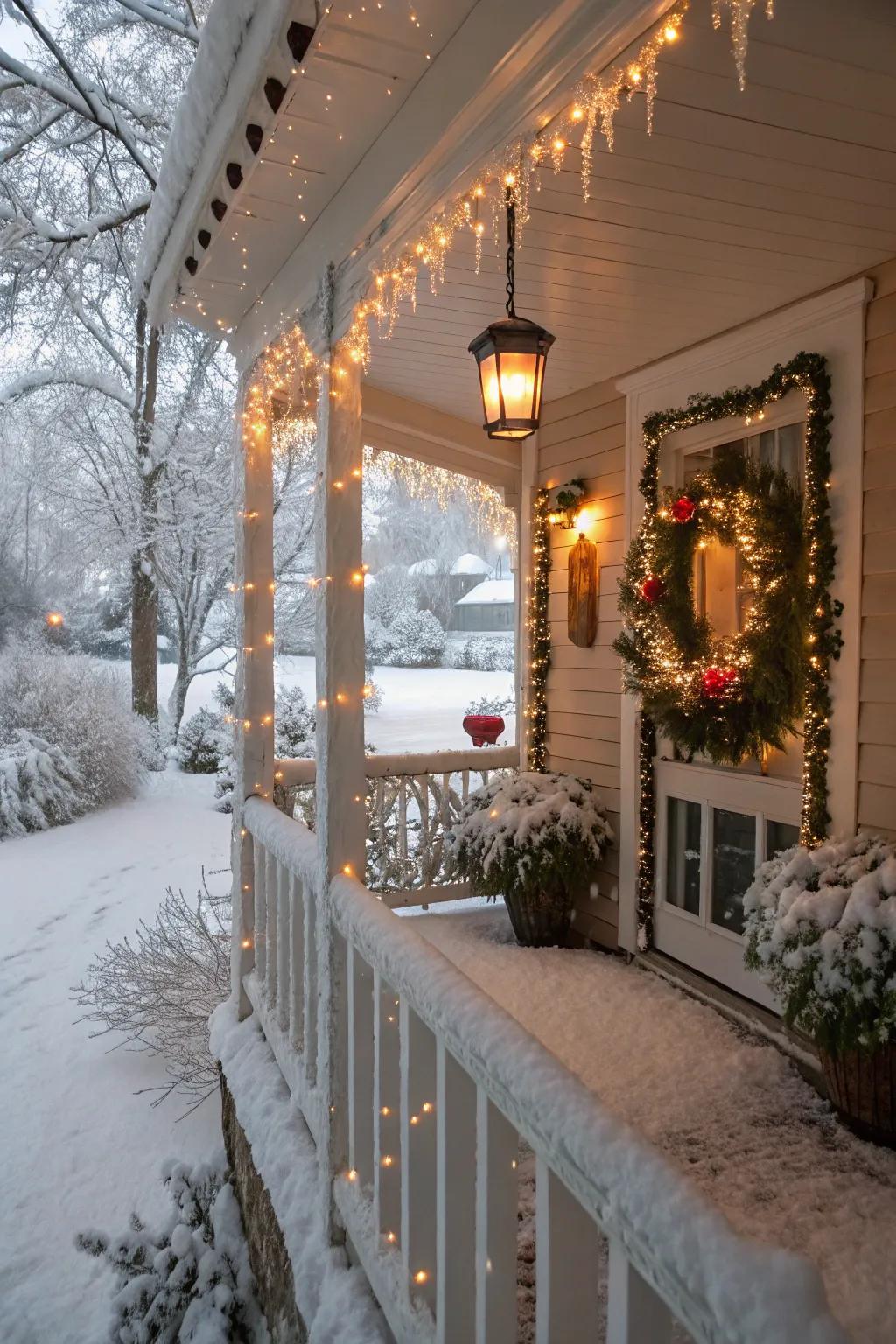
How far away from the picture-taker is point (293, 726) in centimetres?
1062

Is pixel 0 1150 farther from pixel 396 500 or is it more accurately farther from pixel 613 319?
pixel 396 500

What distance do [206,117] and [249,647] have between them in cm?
189

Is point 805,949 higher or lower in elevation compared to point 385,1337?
higher

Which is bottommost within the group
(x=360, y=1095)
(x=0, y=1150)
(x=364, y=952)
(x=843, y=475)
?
(x=0, y=1150)

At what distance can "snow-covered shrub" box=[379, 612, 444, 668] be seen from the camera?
13.1 metres

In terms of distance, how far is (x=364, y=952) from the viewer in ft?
6.43

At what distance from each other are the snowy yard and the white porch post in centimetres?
104

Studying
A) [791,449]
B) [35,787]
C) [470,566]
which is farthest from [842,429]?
[470,566]

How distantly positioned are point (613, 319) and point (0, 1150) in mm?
4372

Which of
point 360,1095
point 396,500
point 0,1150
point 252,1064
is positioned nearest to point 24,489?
point 396,500

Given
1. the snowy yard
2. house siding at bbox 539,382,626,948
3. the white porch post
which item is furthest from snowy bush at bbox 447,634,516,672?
the white porch post

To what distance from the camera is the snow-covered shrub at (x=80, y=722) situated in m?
9.65

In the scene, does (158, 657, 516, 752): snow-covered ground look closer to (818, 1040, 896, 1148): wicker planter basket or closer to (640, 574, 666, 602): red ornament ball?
(640, 574, 666, 602): red ornament ball

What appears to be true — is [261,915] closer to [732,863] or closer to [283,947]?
[283,947]
